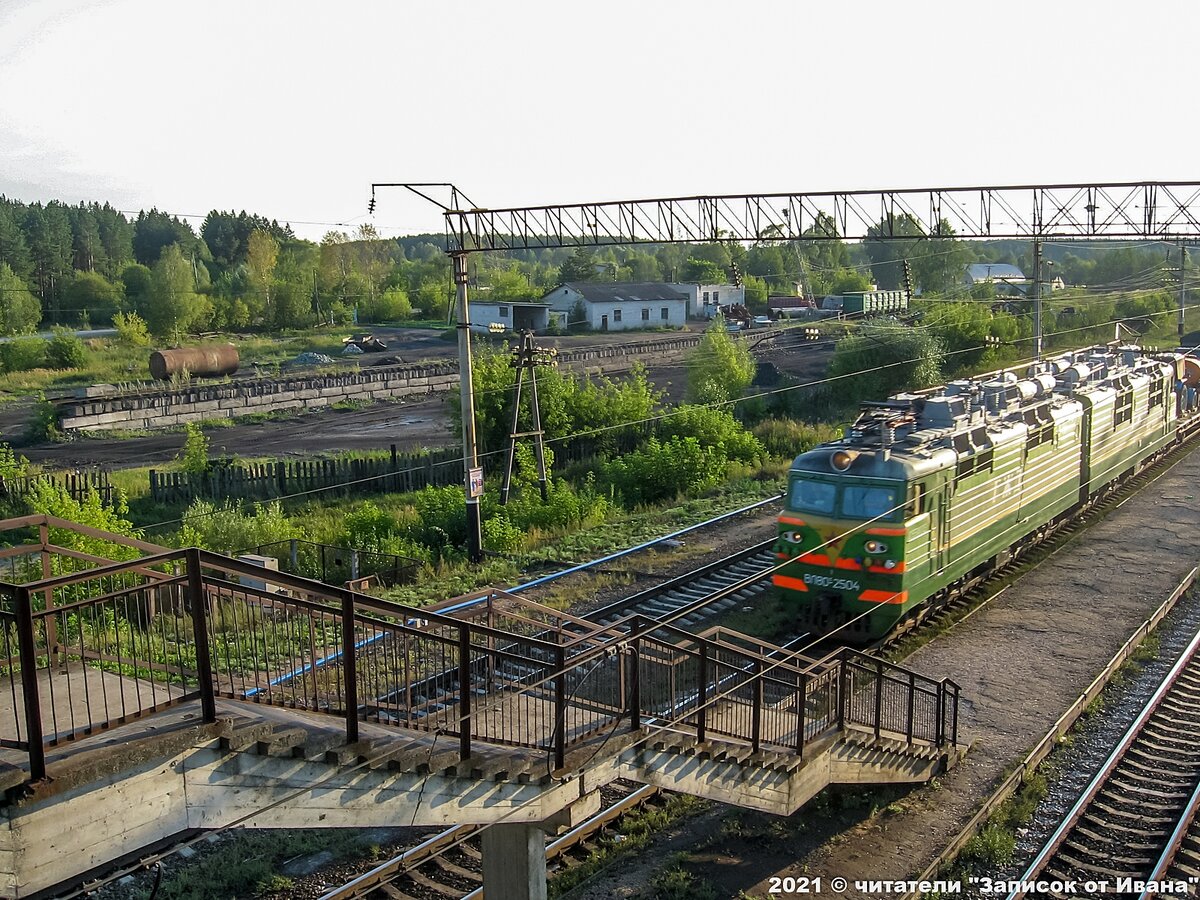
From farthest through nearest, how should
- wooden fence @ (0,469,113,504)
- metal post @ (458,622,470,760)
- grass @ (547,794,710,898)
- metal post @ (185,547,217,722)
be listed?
wooden fence @ (0,469,113,504)
grass @ (547,794,710,898)
metal post @ (458,622,470,760)
metal post @ (185,547,217,722)

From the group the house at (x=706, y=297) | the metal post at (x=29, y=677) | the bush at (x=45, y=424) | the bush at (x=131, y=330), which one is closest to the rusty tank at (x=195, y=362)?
the bush at (x=131, y=330)

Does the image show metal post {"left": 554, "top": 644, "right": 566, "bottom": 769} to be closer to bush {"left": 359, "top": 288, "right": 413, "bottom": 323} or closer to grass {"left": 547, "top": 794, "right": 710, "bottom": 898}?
grass {"left": 547, "top": 794, "right": 710, "bottom": 898}

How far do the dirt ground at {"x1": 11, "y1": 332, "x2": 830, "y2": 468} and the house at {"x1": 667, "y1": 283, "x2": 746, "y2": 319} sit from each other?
3857cm

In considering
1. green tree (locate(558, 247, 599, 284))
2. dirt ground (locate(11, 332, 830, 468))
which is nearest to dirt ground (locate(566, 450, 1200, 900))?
dirt ground (locate(11, 332, 830, 468))

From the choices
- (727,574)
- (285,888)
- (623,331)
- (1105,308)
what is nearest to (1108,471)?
(727,574)

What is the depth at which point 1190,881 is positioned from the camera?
424 inches

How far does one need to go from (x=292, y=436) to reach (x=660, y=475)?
20.3m

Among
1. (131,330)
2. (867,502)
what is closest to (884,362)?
(867,502)

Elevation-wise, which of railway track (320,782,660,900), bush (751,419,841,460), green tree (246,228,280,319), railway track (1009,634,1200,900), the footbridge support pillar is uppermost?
green tree (246,228,280,319)

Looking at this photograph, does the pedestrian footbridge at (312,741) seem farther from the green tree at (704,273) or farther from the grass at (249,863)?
the green tree at (704,273)

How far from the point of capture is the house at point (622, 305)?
8681 centimetres

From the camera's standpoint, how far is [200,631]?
19.7 feet

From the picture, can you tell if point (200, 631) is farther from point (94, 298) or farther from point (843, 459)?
point (94, 298)

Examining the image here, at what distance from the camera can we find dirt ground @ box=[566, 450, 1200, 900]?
1095 cm
